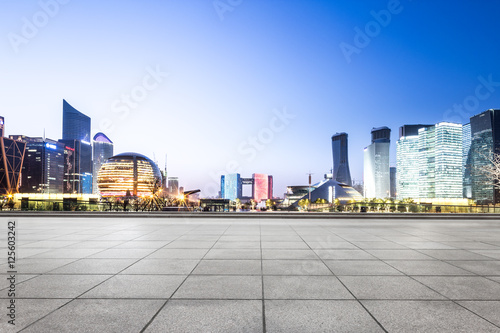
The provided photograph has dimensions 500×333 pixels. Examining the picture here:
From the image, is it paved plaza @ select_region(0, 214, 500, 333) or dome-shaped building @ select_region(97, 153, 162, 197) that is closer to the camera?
paved plaza @ select_region(0, 214, 500, 333)

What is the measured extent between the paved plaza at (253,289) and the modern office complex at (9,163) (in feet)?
434

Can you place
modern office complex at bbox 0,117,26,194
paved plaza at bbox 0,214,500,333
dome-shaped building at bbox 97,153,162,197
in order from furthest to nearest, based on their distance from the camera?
dome-shaped building at bbox 97,153,162,197, modern office complex at bbox 0,117,26,194, paved plaza at bbox 0,214,500,333

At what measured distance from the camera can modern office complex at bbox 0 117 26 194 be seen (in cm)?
11203

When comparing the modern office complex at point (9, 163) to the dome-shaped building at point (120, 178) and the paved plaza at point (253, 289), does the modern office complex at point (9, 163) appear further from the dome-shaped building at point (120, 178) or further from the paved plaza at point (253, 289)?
the paved plaza at point (253, 289)

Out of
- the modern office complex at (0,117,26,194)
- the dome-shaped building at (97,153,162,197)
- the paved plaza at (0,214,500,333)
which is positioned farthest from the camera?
the dome-shaped building at (97,153,162,197)

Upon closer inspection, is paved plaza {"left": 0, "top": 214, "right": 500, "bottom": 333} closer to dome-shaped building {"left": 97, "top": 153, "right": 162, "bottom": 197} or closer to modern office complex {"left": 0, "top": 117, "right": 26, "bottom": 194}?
modern office complex {"left": 0, "top": 117, "right": 26, "bottom": 194}

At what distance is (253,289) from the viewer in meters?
5.51

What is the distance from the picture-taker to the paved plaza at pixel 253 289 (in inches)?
162

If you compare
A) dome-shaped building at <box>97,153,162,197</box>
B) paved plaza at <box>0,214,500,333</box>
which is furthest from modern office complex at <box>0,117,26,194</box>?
paved plaza at <box>0,214,500,333</box>

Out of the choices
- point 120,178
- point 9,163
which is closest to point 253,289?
point 9,163

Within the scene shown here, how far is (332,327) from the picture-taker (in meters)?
3.99

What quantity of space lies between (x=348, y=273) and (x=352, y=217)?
1749 cm

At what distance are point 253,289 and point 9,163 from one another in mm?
147140

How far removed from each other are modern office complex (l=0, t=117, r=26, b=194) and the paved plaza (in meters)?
132
